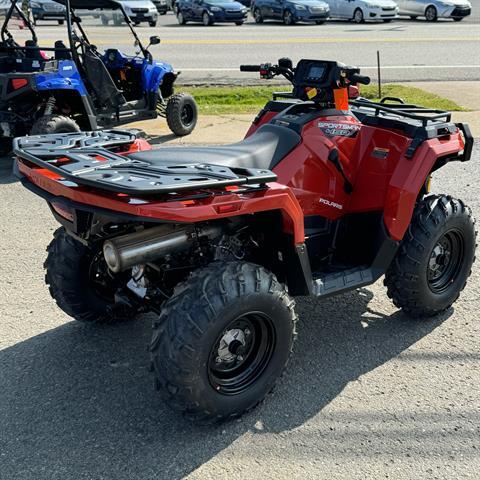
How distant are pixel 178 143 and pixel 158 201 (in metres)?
6.55

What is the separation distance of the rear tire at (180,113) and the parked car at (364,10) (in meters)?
17.3

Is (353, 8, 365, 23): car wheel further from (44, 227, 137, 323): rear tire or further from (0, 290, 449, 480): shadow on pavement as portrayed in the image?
(44, 227, 137, 323): rear tire

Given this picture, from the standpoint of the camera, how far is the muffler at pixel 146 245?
2.91 meters

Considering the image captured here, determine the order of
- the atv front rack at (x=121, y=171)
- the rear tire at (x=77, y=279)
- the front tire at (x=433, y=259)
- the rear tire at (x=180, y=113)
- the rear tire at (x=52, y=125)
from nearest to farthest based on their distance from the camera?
the atv front rack at (x=121, y=171)
the rear tire at (x=77, y=279)
the front tire at (x=433, y=259)
the rear tire at (x=52, y=125)
the rear tire at (x=180, y=113)

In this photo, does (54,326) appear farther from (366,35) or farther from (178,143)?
(366,35)

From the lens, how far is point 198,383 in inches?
115

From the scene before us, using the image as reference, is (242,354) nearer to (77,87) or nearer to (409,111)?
(409,111)

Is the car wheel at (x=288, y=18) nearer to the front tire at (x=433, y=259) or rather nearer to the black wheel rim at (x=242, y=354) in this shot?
the front tire at (x=433, y=259)

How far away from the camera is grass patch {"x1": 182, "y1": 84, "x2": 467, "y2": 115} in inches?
425

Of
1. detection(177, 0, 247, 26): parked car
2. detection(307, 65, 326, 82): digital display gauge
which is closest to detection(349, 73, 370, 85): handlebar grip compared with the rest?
detection(307, 65, 326, 82): digital display gauge

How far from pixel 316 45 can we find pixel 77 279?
1577cm

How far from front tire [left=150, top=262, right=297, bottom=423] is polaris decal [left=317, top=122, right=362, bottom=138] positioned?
1.15 meters

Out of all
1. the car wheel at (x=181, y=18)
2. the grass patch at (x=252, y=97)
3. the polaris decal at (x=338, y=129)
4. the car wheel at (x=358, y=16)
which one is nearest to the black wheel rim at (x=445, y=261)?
the polaris decal at (x=338, y=129)

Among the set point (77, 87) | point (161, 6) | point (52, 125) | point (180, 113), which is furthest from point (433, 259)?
point (161, 6)
